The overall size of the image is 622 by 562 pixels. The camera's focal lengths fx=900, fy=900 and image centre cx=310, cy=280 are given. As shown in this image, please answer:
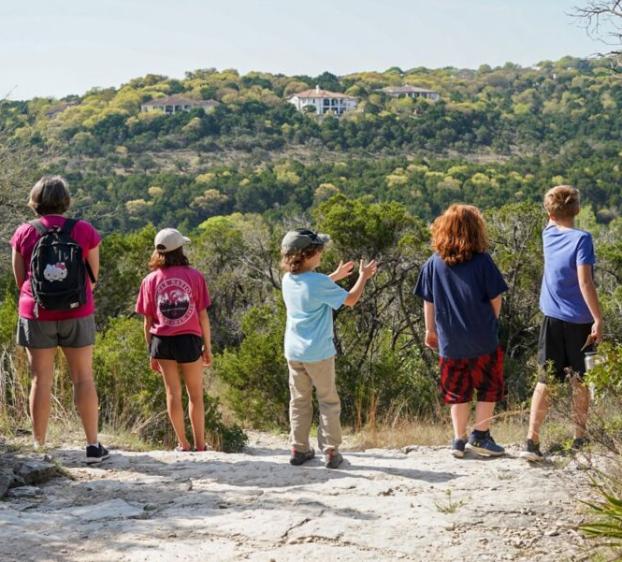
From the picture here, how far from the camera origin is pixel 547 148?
317 ft

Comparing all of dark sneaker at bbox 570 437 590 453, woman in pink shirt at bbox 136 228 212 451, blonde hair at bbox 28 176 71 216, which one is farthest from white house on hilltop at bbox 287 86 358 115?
dark sneaker at bbox 570 437 590 453

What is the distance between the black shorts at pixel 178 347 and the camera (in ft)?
18.2

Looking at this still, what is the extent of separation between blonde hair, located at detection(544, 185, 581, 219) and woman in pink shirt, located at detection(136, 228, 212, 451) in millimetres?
2084

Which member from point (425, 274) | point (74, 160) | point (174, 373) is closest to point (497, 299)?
point (425, 274)

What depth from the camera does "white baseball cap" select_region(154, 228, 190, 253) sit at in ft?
17.9

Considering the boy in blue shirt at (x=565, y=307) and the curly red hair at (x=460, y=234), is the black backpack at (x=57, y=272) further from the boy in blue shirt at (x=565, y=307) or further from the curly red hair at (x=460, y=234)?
the boy in blue shirt at (x=565, y=307)

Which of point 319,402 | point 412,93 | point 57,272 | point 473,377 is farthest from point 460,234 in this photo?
point 412,93

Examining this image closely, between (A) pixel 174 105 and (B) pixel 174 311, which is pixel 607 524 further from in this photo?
(A) pixel 174 105

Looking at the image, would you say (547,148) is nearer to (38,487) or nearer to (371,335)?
(371,335)

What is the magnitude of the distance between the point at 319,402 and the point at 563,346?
139 centimetres

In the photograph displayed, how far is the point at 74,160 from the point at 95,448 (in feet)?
263

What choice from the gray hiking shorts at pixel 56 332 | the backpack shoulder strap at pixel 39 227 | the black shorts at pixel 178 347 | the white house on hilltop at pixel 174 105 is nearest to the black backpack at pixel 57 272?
the backpack shoulder strap at pixel 39 227

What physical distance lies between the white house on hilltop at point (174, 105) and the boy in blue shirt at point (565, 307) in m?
106

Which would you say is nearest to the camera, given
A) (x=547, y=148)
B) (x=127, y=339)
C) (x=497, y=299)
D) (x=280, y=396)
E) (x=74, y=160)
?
(x=497, y=299)
